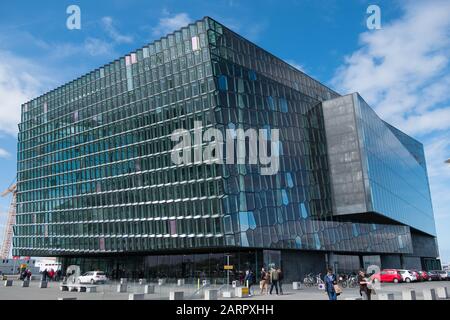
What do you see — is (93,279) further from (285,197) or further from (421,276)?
(421,276)

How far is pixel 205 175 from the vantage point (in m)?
51.4

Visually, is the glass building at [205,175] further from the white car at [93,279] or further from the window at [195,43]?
the white car at [93,279]

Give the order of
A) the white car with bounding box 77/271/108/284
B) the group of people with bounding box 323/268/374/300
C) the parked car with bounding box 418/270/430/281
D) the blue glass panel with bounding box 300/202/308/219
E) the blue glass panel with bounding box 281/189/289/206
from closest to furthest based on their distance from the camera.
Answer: the group of people with bounding box 323/268/374/300, the white car with bounding box 77/271/108/284, the parked car with bounding box 418/270/430/281, the blue glass panel with bounding box 281/189/289/206, the blue glass panel with bounding box 300/202/308/219

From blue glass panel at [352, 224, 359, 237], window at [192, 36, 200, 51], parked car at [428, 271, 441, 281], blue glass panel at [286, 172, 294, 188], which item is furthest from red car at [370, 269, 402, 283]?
window at [192, 36, 200, 51]

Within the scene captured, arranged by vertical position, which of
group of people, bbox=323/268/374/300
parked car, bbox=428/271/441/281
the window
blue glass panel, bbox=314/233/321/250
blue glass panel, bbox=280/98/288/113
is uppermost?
the window

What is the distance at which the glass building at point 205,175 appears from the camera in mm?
52094

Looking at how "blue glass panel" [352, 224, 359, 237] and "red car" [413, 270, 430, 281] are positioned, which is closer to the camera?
"red car" [413, 270, 430, 281]

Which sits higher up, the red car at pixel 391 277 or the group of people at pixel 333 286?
the group of people at pixel 333 286

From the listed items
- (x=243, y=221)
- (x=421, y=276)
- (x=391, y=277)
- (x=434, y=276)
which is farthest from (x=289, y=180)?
(x=434, y=276)

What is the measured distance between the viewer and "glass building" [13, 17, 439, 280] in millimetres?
52094

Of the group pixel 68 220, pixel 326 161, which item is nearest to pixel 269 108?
pixel 326 161

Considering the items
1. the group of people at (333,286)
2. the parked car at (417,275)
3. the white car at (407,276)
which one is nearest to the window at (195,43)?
the white car at (407,276)

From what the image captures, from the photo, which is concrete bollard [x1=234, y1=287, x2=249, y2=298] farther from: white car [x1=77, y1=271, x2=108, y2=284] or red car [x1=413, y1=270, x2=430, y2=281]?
red car [x1=413, y1=270, x2=430, y2=281]
